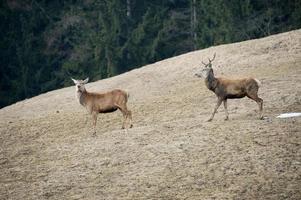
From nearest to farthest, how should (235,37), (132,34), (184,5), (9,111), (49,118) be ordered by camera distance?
(49,118)
(9,111)
(235,37)
(132,34)
(184,5)

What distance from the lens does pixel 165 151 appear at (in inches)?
613

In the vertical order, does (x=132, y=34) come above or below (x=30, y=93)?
above

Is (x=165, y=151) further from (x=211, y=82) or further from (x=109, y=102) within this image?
(x=211, y=82)

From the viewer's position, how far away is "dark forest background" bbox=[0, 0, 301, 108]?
41.9 metres

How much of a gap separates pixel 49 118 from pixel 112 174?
840cm

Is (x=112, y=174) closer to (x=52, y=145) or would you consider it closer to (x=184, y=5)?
(x=52, y=145)

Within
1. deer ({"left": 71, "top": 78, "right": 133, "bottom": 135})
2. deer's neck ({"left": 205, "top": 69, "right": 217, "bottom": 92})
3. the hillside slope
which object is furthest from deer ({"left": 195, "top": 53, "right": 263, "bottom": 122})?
deer ({"left": 71, "top": 78, "right": 133, "bottom": 135})

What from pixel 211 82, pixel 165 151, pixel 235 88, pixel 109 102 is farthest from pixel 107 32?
pixel 165 151

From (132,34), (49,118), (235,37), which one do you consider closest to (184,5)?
(132,34)

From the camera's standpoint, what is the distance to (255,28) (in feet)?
137

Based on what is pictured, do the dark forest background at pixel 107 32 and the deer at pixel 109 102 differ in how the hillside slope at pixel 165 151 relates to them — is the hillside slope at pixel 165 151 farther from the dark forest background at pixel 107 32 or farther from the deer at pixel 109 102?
the dark forest background at pixel 107 32

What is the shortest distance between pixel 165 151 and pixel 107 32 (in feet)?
98.7

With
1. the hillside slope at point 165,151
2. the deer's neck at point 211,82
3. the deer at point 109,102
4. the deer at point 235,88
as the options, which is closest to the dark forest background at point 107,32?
the hillside slope at point 165,151

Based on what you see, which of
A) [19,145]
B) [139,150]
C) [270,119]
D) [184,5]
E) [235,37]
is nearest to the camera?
[139,150]
